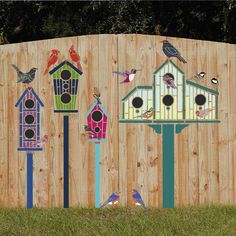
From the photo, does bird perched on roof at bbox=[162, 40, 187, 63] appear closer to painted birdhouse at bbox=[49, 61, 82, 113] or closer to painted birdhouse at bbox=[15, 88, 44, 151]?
painted birdhouse at bbox=[49, 61, 82, 113]

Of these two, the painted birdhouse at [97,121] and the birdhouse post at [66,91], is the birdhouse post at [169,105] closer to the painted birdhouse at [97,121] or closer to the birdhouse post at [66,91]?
the painted birdhouse at [97,121]

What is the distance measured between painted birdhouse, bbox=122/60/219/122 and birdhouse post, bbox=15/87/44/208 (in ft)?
3.61

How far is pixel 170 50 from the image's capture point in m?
6.30

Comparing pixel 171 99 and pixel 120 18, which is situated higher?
pixel 120 18

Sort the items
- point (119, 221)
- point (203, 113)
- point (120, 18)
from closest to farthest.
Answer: point (119, 221), point (203, 113), point (120, 18)

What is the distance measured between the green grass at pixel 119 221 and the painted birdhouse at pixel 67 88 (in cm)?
126

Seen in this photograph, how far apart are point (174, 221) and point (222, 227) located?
1.75 ft

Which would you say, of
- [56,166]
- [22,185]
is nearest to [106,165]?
[56,166]

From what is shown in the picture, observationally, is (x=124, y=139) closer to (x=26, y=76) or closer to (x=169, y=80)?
(x=169, y=80)

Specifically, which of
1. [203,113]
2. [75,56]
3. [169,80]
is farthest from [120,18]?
[203,113]

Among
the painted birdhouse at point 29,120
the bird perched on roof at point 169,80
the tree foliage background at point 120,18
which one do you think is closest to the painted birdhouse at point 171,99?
the bird perched on roof at point 169,80

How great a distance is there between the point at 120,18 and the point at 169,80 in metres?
3.86

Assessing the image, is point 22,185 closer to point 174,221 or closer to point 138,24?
point 174,221

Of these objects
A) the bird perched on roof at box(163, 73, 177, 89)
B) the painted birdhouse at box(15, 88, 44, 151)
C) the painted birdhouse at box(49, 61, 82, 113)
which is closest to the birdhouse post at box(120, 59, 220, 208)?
the bird perched on roof at box(163, 73, 177, 89)
